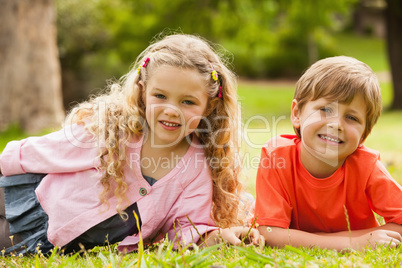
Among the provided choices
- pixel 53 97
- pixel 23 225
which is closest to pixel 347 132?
pixel 23 225

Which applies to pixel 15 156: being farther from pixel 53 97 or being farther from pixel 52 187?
pixel 53 97

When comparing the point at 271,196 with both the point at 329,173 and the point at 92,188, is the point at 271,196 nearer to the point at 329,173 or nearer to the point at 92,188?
the point at 329,173

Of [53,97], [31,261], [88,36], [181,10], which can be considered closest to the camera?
[31,261]

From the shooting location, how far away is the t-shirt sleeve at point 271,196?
2775 mm

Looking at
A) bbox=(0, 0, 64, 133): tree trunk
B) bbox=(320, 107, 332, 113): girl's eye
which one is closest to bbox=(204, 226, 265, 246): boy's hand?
bbox=(320, 107, 332, 113): girl's eye

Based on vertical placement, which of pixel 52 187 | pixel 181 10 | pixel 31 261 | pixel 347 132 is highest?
pixel 181 10

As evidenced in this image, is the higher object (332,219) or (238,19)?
(238,19)

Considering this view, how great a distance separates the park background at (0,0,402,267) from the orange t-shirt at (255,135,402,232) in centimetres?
44

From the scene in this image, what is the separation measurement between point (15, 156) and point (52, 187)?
327 millimetres

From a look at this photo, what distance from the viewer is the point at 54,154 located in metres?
3.04

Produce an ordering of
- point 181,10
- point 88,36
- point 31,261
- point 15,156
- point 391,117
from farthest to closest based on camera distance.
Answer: point 88,36 < point 181,10 < point 391,117 < point 15,156 < point 31,261

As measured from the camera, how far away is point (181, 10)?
12.7 m

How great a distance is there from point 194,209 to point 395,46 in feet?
36.7

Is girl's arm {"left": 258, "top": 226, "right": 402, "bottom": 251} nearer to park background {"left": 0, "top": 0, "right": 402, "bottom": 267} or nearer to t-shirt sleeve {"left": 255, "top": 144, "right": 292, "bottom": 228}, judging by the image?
t-shirt sleeve {"left": 255, "top": 144, "right": 292, "bottom": 228}
